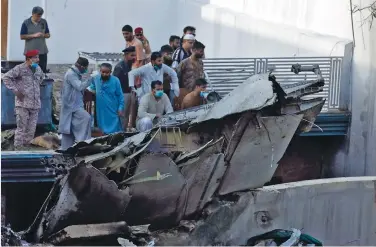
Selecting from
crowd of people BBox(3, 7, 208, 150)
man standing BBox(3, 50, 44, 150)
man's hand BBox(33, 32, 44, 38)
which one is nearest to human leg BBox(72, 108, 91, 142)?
crowd of people BBox(3, 7, 208, 150)

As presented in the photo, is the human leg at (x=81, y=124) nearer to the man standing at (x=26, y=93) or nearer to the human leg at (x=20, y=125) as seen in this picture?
the man standing at (x=26, y=93)

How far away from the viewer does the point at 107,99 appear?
1218cm

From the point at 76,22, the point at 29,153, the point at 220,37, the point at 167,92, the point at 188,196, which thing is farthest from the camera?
the point at 76,22

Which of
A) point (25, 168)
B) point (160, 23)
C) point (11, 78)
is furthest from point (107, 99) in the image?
point (160, 23)

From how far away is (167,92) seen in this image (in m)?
12.8

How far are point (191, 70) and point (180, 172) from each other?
301 centimetres

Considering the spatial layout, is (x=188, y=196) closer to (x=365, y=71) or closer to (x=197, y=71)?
(x=197, y=71)

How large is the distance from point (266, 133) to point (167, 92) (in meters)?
2.47

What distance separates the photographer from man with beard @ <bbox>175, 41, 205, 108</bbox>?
13.1 m

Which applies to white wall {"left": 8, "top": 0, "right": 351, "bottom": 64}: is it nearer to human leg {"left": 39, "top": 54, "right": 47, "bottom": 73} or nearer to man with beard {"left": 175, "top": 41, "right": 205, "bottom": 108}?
man with beard {"left": 175, "top": 41, "right": 205, "bottom": 108}

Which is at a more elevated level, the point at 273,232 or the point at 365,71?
the point at 365,71

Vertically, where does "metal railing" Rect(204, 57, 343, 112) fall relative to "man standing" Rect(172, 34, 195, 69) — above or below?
below

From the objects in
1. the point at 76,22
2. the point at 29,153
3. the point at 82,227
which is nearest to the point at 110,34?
the point at 76,22

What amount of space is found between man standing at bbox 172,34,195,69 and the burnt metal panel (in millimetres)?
3050
